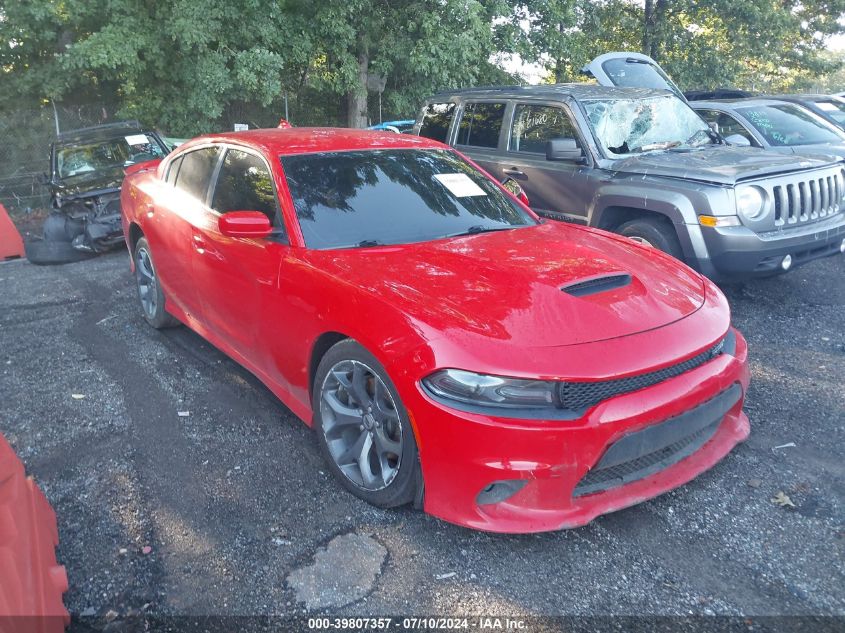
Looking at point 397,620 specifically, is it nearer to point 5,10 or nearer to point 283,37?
point 283,37

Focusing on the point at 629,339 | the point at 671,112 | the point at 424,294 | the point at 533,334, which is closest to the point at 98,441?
the point at 424,294

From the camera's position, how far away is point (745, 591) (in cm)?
257

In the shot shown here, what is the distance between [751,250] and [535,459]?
3.45 m

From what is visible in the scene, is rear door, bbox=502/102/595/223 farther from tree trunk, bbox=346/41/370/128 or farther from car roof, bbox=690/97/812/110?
tree trunk, bbox=346/41/370/128

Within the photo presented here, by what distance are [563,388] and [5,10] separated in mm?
13050

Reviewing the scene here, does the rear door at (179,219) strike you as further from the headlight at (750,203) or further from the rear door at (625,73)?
the rear door at (625,73)

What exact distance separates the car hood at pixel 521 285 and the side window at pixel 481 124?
342cm

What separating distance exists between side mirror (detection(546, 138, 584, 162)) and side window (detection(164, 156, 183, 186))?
3.07 m

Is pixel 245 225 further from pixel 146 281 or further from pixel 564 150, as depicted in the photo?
pixel 564 150

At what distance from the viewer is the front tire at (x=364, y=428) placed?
2910 mm

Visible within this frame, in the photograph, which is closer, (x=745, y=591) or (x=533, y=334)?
(x=745, y=591)

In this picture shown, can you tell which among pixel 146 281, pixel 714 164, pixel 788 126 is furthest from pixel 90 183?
pixel 788 126

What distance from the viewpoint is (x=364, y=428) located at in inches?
123

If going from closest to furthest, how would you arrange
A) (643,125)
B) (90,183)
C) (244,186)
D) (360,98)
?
(244,186) < (643,125) < (90,183) < (360,98)
